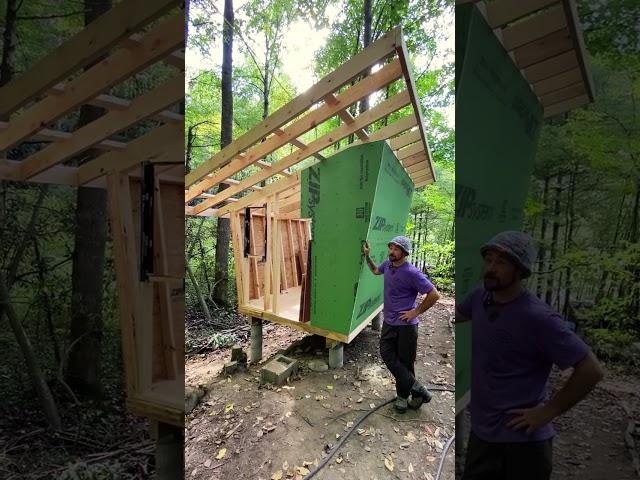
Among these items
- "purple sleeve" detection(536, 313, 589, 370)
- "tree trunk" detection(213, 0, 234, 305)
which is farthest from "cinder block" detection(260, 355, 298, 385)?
"purple sleeve" detection(536, 313, 589, 370)

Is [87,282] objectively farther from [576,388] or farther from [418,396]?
[418,396]

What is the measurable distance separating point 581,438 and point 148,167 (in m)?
1.12

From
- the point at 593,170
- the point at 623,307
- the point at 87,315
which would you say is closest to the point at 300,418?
the point at 87,315

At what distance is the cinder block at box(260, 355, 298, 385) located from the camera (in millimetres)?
2168

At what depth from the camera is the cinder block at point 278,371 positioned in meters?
2.17

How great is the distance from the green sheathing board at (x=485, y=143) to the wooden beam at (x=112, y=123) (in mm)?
650

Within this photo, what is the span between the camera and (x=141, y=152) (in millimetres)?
771

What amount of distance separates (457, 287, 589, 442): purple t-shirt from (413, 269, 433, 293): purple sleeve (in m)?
0.88

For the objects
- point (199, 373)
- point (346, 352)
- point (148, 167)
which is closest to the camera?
point (148, 167)

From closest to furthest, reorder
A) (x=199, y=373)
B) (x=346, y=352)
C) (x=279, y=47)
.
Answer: (x=279, y=47) → (x=199, y=373) → (x=346, y=352)

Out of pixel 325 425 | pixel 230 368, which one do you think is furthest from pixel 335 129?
pixel 230 368

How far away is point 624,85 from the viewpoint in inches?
19.6

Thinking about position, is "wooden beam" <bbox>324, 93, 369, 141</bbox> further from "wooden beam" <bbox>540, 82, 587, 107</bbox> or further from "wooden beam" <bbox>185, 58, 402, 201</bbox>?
"wooden beam" <bbox>540, 82, 587, 107</bbox>

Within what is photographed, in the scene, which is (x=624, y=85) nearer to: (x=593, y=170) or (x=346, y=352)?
(x=593, y=170)
